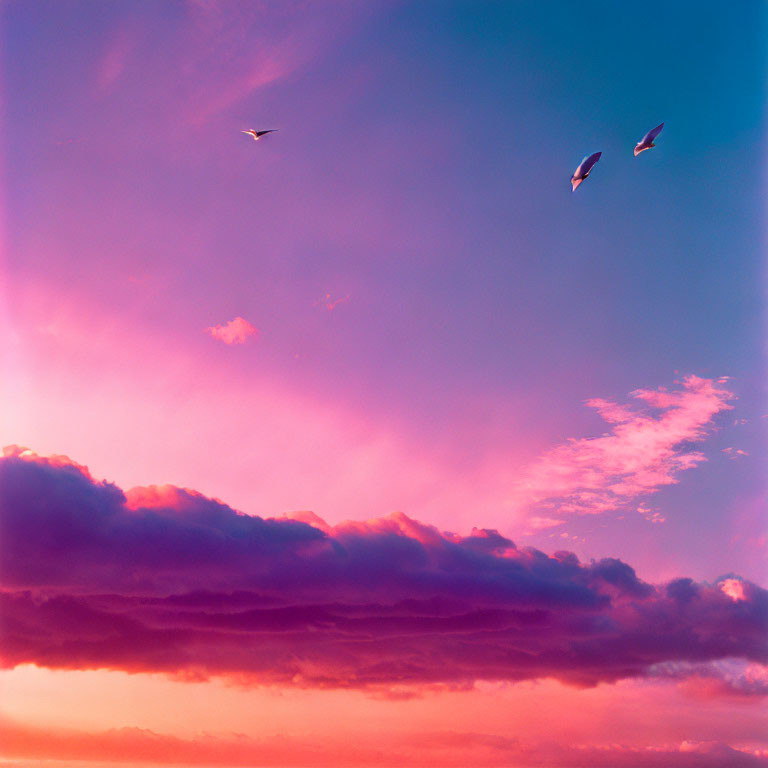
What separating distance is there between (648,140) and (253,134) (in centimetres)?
4061

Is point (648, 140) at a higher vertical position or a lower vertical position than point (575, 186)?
higher

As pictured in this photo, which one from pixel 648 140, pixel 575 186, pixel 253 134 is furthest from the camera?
pixel 253 134

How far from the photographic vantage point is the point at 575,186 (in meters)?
63.5

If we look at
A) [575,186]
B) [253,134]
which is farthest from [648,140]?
[253,134]

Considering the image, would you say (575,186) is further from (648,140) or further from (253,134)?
(253,134)

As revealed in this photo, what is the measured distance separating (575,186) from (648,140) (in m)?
11.4

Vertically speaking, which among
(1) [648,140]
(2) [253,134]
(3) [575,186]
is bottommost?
(3) [575,186]

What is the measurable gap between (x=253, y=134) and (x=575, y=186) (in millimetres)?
36987

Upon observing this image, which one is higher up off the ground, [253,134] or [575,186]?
[253,134]

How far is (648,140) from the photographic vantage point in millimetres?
69188

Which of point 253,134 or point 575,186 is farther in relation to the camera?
point 253,134

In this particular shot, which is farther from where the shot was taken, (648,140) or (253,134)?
(253,134)

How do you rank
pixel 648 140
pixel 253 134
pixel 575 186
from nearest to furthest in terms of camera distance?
1. pixel 575 186
2. pixel 648 140
3. pixel 253 134

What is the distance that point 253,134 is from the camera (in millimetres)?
82312
